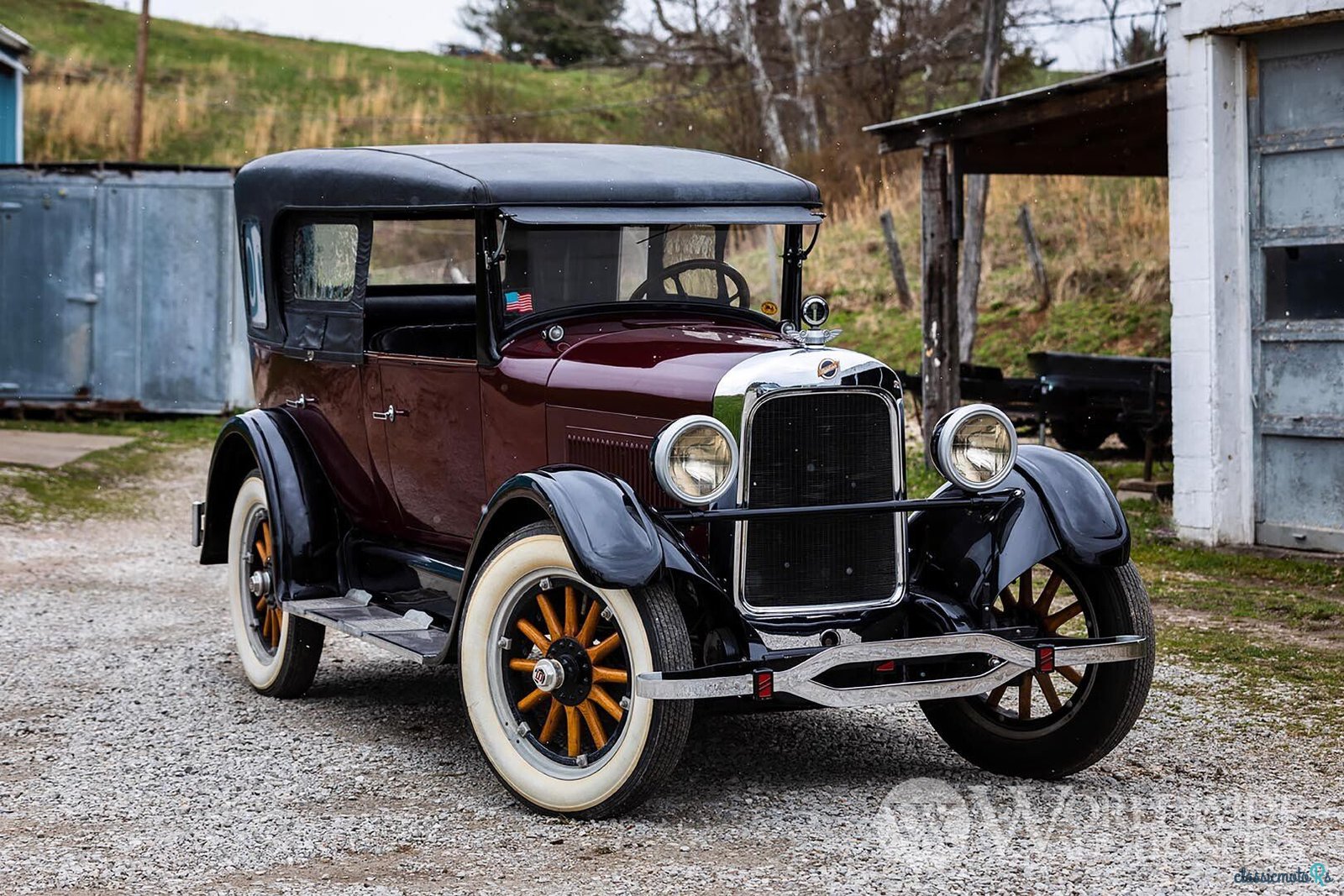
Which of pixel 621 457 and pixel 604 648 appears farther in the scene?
pixel 621 457

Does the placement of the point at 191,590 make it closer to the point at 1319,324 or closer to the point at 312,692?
the point at 312,692

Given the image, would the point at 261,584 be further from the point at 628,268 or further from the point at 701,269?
the point at 701,269

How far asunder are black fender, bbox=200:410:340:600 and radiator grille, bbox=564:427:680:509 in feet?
4.67

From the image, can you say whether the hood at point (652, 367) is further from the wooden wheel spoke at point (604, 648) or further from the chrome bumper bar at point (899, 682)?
the chrome bumper bar at point (899, 682)

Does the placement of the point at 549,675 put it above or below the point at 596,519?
below

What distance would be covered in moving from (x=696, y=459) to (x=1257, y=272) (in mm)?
5571

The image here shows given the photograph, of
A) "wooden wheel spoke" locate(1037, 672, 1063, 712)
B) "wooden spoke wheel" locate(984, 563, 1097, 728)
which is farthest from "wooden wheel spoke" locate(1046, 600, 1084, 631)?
"wooden wheel spoke" locate(1037, 672, 1063, 712)

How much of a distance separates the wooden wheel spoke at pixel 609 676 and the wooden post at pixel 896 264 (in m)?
16.9

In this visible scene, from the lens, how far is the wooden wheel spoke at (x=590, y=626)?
4.61m

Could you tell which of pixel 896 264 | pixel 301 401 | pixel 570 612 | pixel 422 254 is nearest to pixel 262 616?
pixel 301 401

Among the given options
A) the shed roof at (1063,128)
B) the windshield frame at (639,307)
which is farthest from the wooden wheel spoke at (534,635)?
the shed roof at (1063,128)

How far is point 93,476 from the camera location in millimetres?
12414

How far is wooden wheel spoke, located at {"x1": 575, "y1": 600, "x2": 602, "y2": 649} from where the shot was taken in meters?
4.61

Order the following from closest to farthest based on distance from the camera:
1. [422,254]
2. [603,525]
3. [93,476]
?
[603,525], [422,254], [93,476]
